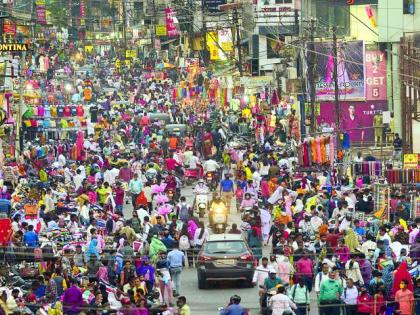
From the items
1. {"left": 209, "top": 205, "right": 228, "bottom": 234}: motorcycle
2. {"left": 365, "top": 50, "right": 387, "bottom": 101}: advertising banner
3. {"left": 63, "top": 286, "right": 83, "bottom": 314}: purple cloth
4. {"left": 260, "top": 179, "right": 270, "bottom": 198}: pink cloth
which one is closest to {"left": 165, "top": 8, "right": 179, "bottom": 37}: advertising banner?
{"left": 365, "top": 50, "right": 387, "bottom": 101}: advertising banner

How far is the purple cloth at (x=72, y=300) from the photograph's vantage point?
27047 millimetres

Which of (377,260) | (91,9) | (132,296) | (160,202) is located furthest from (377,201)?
(91,9)

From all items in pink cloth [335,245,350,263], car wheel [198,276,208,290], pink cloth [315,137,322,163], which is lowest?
car wheel [198,276,208,290]

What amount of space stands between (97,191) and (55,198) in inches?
44.8

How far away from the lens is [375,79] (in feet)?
205

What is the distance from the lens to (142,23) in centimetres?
15238

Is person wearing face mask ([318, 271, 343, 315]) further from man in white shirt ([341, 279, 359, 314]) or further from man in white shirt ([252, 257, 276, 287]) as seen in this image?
man in white shirt ([252, 257, 276, 287])

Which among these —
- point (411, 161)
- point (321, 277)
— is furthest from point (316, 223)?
point (321, 277)

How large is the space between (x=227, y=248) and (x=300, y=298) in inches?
175

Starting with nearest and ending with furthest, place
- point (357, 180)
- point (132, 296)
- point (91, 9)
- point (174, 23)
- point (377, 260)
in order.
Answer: point (132, 296) → point (377, 260) → point (357, 180) → point (174, 23) → point (91, 9)

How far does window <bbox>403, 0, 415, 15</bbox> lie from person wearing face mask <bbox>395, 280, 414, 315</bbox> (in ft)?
121

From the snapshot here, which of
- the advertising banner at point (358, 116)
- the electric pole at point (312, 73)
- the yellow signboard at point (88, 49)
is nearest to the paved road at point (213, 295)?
the electric pole at point (312, 73)

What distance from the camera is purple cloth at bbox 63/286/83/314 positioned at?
27047 millimetres

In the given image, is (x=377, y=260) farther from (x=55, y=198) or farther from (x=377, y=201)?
(x=55, y=198)
